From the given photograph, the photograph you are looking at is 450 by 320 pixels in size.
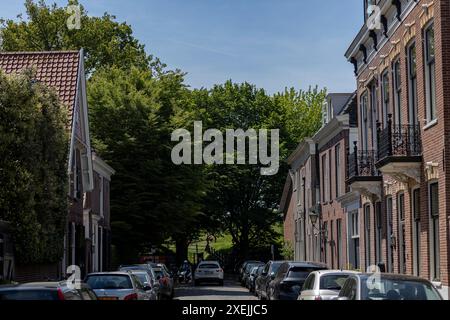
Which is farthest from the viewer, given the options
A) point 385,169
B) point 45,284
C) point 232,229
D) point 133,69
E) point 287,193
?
point 232,229

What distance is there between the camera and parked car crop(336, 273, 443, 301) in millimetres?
14784

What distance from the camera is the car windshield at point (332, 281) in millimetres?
19750

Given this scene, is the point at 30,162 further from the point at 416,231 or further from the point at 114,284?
the point at 416,231

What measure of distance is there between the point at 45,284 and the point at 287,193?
54878 mm

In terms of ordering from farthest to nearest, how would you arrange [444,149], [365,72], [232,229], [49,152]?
[232,229], [365,72], [49,152], [444,149]

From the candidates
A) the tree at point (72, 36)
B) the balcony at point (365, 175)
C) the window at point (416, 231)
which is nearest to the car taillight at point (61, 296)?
the window at point (416, 231)

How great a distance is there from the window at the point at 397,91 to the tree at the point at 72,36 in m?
38.5

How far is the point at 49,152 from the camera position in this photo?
2741 centimetres

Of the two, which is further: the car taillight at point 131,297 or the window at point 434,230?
the window at point 434,230

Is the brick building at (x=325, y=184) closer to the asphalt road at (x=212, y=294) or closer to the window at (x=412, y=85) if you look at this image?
the asphalt road at (x=212, y=294)

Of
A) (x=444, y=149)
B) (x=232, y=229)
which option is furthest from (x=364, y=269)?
(x=232, y=229)

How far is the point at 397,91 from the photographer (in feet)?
89.8

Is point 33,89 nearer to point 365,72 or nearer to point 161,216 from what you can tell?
point 365,72

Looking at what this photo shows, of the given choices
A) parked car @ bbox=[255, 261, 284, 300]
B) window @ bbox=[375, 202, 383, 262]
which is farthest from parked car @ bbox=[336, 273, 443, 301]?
window @ bbox=[375, 202, 383, 262]
